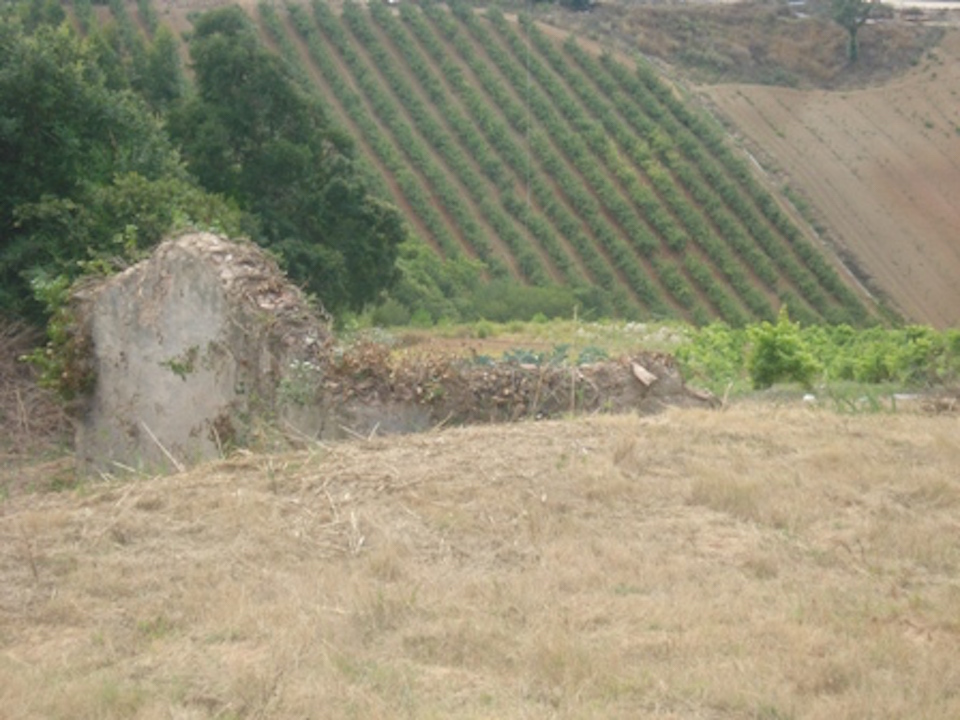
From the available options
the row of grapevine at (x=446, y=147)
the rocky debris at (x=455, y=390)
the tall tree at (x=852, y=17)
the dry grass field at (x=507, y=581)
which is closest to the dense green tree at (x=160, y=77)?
the row of grapevine at (x=446, y=147)

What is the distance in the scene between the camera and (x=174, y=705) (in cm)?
525

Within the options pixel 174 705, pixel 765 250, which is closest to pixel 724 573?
pixel 174 705

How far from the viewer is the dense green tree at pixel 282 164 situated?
83.0 feet

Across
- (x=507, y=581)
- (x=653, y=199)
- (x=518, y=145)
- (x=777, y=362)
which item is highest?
(x=507, y=581)

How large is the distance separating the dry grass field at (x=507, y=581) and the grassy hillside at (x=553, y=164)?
27.4m

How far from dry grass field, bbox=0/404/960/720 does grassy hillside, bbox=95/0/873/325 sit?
90.0 feet

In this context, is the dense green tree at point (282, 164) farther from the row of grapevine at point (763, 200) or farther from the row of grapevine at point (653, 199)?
the row of grapevine at point (763, 200)

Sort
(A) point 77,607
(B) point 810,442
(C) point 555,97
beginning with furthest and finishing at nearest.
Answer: (C) point 555,97, (B) point 810,442, (A) point 77,607

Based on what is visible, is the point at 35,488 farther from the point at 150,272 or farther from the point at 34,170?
the point at 34,170

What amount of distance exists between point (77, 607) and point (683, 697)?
3015 millimetres

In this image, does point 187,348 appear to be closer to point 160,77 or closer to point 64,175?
point 64,175

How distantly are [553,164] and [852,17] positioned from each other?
17.4 meters

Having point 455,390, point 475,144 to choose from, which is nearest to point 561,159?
point 475,144

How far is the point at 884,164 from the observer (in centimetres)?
3903
